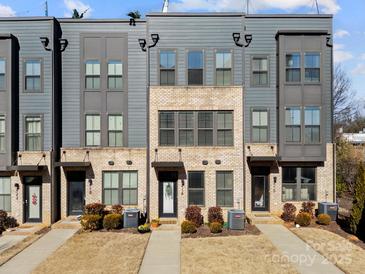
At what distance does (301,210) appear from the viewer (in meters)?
20.3

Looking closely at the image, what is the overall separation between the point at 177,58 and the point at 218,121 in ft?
13.7

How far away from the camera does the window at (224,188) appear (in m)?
19.8

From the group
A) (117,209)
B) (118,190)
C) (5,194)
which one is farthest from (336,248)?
(5,194)

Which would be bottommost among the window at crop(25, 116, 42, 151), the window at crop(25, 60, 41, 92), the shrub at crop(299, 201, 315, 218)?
the shrub at crop(299, 201, 315, 218)

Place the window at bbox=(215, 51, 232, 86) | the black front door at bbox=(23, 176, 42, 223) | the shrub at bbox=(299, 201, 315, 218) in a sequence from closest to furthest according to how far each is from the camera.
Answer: the black front door at bbox=(23, 176, 42, 223) → the window at bbox=(215, 51, 232, 86) → the shrub at bbox=(299, 201, 315, 218)

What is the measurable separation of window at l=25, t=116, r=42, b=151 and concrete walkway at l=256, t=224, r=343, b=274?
1277 cm

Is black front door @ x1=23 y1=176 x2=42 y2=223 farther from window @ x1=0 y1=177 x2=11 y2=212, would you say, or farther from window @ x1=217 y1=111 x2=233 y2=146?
window @ x1=217 y1=111 x2=233 y2=146

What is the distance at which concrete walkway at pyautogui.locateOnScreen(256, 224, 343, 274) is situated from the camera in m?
12.8

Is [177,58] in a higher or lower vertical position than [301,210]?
higher

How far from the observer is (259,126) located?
20.6m

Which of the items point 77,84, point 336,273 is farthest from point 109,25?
point 336,273

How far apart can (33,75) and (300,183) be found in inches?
642

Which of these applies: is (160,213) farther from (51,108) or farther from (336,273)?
(336,273)

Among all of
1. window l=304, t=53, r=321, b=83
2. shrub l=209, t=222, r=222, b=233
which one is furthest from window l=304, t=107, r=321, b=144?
shrub l=209, t=222, r=222, b=233
